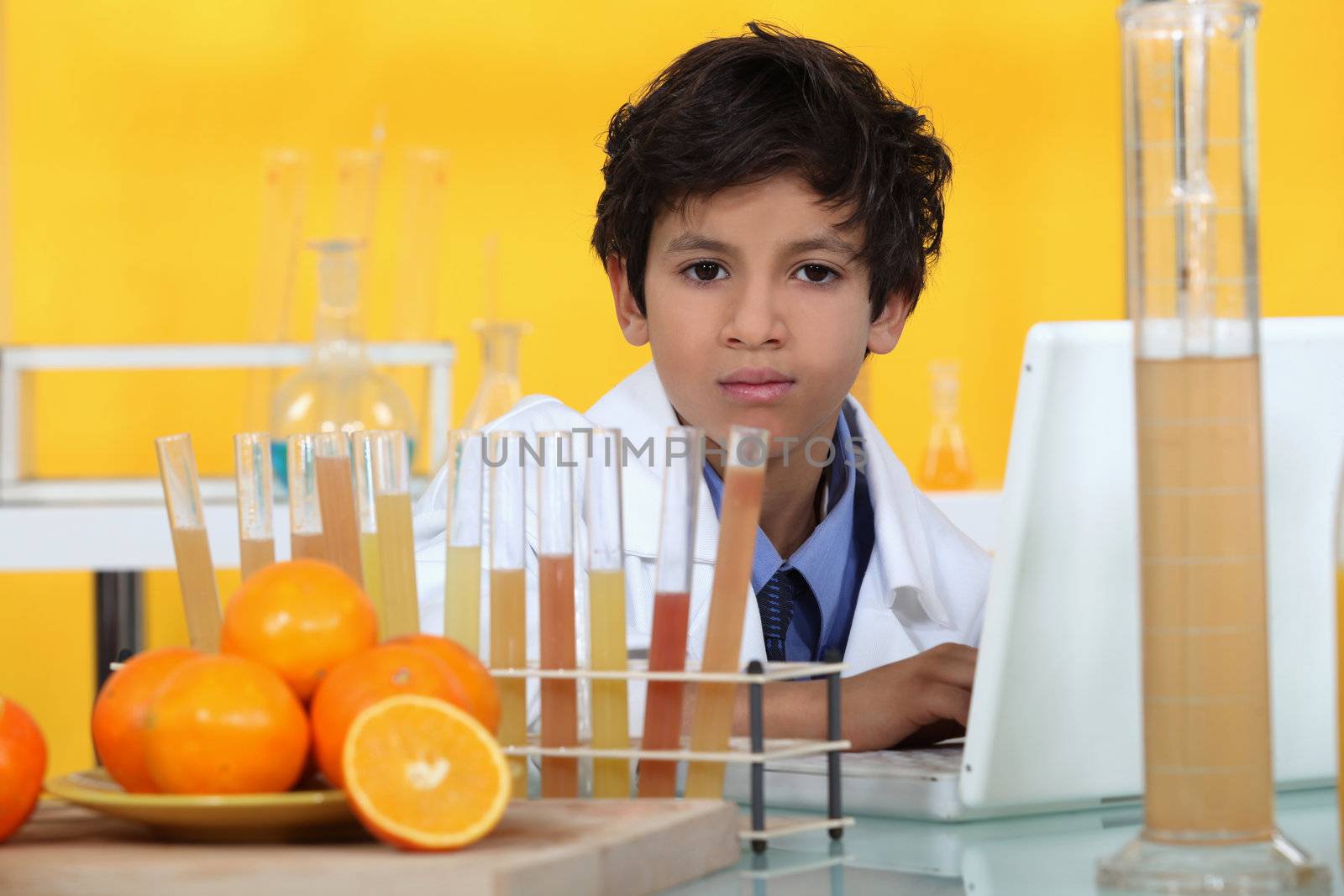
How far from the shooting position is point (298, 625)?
65 centimetres

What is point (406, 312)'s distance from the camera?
2.62 meters

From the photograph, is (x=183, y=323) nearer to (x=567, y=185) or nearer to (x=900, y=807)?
(x=567, y=185)

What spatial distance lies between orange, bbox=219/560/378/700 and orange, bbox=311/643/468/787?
0.4 inches

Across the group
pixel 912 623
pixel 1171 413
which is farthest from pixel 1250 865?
pixel 912 623

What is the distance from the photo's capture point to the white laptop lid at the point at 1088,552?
0.75 m

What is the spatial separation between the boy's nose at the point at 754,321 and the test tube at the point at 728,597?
529 mm

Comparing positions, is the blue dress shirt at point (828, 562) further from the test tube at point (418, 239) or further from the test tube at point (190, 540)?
the test tube at point (418, 239)

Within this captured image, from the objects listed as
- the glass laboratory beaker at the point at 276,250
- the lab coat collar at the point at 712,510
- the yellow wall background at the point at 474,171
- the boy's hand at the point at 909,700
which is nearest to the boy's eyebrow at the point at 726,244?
the lab coat collar at the point at 712,510

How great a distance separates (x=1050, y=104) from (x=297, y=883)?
327cm

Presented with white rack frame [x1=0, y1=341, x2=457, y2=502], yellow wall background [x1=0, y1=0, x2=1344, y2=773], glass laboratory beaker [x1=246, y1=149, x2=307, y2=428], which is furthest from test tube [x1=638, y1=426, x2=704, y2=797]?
yellow wall background [x1=0, y1=0, x2=1344, y2=773]

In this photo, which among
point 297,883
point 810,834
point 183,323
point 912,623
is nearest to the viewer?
point 297,883

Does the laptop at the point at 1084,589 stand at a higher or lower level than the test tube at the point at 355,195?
lower

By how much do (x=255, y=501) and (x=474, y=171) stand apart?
9.16 feet

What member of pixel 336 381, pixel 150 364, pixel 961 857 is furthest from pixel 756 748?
pixel 150 364
